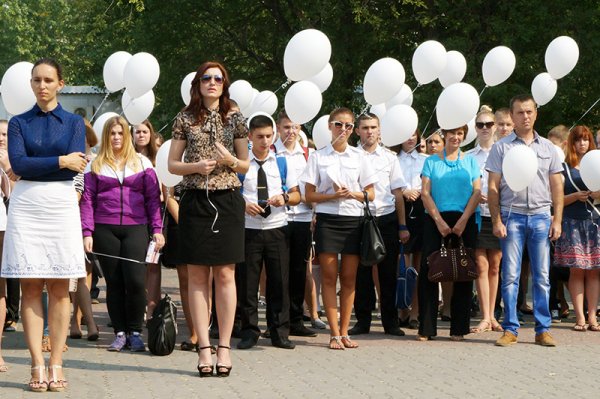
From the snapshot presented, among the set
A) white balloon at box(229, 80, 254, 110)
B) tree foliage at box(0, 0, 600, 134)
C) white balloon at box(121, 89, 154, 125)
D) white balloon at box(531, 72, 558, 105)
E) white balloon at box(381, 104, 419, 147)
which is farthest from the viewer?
tree foliage at box(0, 0, 600, 134)

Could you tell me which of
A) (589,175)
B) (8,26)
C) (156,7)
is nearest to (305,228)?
(589,175)

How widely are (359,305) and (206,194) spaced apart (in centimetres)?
327

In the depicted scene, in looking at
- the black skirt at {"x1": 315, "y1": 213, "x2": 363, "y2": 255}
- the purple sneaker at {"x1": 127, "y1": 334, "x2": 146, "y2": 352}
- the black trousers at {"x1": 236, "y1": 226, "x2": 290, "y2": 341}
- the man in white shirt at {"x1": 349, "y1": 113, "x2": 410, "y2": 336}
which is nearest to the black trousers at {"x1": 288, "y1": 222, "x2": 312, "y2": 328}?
the man in white shirt at {"x1": 349, "y1": 113, "x2": 410, "y2": 336}

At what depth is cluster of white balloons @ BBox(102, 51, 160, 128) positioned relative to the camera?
39.7ft

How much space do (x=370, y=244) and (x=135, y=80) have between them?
10.5ft

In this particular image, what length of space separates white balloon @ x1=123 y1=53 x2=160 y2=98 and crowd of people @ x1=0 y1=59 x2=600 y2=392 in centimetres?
72

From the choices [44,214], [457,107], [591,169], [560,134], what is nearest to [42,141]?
[44,214]

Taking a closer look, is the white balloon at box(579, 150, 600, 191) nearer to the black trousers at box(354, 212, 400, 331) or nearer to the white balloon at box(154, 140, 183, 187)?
the black trousers at box(354, 212, 400, 331)

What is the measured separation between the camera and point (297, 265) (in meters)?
11.5

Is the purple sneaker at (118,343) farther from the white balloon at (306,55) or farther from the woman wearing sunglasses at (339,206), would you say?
the white balloon at (306,55)

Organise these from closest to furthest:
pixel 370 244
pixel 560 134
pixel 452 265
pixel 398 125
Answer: pixel 370 244 → pixel 452 265 → pixel 398 125 → pixel 560 134

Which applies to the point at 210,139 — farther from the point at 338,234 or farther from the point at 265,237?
the point at 338,234

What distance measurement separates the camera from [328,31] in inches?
1083

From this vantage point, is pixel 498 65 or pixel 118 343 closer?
pixel 118 343
